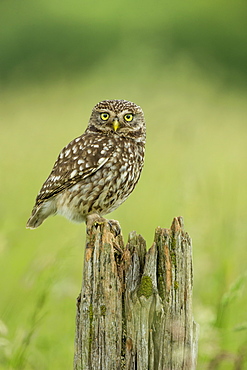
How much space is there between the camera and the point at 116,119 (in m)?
4.05

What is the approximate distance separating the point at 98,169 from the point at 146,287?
1492mm

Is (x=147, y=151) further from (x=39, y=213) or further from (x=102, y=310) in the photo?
(x=102, y=310)

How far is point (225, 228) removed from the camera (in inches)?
166

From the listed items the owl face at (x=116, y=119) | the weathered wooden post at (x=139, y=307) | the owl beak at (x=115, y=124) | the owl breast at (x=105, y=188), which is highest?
the owl face at (x=116, y=119)

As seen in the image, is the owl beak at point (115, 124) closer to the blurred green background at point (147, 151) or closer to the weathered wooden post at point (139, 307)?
the blurred green background at point (147, 151)

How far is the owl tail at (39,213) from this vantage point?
13.3 ft

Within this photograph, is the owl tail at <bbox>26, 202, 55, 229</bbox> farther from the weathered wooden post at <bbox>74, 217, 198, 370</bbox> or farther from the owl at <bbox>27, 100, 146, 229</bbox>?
the weathered wooden post at <bbox>74, 217, 198, 370</bbox>

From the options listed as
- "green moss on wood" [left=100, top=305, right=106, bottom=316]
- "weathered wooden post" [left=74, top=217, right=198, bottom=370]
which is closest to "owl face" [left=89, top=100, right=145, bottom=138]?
"weathered wooden post" [left=74, top=217, right=198, bottom=370]

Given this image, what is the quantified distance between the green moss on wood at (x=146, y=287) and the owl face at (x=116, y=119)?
5.75ft

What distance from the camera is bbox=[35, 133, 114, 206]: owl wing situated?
381 centimetres

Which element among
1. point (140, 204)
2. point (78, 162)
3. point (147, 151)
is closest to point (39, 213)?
point (78, 162)

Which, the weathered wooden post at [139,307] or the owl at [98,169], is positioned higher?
the owl at [98,169]

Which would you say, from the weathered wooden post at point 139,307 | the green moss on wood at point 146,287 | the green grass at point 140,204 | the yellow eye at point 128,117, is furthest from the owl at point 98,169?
the green moss on wood at point 146,287

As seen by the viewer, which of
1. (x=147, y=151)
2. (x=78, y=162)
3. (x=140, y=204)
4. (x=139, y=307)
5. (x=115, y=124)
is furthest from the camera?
(x=147, y=151)
